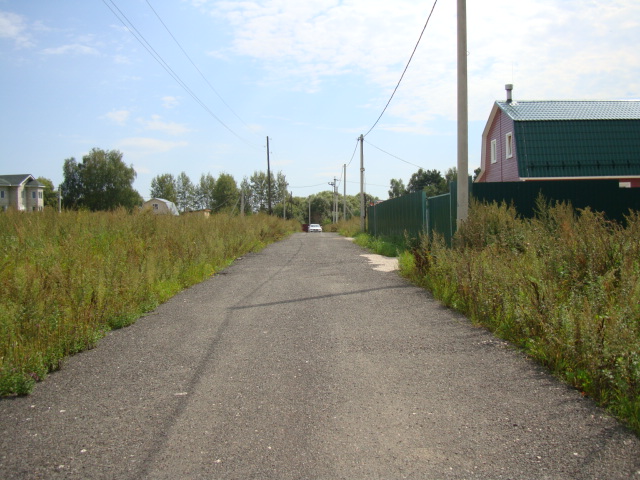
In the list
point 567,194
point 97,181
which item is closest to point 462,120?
point 567,194

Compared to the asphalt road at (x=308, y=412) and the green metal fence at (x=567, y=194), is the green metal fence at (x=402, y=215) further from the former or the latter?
the asphalt road at (x=308, y=412)

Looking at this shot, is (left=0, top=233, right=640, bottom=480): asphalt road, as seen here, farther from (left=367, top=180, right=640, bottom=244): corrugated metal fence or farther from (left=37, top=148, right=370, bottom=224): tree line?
(left=37, top=148, right=370, bottom=224): tree line

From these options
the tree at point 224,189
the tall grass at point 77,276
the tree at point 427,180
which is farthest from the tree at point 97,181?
the tall grass at point 77,276

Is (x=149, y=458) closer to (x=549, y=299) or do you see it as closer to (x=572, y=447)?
(x=572, y=447)

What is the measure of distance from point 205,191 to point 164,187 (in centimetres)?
801

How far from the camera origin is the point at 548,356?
549 cm

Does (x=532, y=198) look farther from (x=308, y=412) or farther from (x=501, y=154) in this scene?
(x=308, y=412)

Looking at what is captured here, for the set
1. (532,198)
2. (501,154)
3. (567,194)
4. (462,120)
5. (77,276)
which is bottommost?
(77,276)

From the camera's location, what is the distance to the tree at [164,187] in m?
108

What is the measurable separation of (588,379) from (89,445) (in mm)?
4029

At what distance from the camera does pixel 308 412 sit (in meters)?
4.34

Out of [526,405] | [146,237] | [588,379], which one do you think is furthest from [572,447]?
[146,237]

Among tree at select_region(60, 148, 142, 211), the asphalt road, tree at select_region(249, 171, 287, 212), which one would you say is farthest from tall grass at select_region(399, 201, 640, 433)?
tree at select_region(249, 171, 287, 212)

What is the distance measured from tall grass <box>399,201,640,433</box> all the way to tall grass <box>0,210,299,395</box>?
15.9 feet
